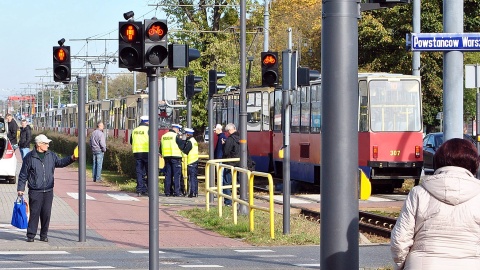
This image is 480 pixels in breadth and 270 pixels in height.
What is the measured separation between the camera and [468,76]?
2239 cm

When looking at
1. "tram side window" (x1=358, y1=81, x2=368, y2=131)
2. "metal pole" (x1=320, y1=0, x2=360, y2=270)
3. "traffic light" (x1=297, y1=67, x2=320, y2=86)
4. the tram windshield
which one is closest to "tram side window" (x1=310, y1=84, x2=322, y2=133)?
"tram side window" (x1=358, y1=81, x2=368, y2=131)

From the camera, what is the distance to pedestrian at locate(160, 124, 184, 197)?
25608mm

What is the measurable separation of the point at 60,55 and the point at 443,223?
10999mm

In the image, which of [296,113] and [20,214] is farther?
[296,113]

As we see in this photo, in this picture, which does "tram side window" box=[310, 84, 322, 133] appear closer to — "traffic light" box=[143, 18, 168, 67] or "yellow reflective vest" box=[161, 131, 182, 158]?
"yellow reflective vest" box=[161, 131, 182, 158]

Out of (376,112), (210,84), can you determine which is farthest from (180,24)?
(210,84)

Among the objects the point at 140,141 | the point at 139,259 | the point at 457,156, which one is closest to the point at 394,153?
the point at 140,141

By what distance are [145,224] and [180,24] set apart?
31596 millimetres

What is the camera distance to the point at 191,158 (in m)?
25.5

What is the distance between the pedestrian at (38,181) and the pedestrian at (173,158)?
9.00m

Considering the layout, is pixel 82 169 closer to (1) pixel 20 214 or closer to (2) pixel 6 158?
(1) pixel 20 214

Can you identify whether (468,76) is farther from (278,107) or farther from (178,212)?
(278,107)

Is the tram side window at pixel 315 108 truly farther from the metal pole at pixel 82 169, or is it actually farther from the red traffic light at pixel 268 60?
the metal pole at pixel 82 169

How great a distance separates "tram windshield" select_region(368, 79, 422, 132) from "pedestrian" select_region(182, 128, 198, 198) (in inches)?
188
